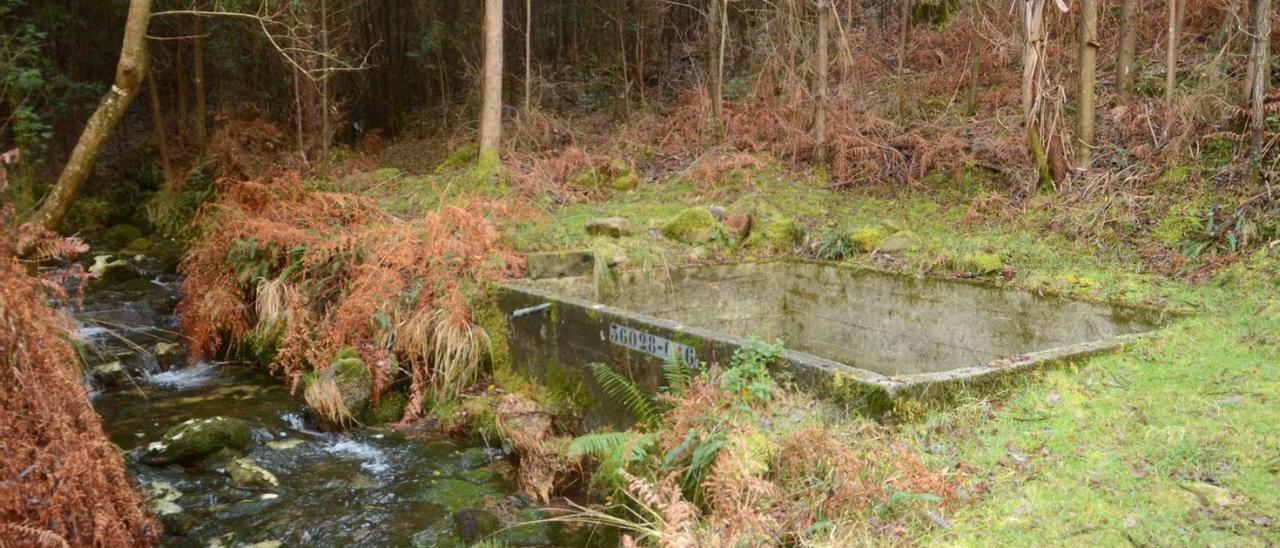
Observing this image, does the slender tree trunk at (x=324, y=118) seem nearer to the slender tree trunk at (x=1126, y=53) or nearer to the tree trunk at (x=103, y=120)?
the tree trunk at (x=103, y=120)

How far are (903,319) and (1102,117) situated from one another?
4.54 metres

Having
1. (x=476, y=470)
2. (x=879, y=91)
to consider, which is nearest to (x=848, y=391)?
(x=476, y=470)

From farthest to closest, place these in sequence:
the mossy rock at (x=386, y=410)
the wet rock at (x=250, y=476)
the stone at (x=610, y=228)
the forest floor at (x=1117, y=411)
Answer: the stone at (x=610, y=228)
the mossy rock at (x=386, y=410)
the wet rock at (x=250, y=476)
the forest floor at (x=1117, y=411)

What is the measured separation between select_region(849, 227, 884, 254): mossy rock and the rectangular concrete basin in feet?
1.71

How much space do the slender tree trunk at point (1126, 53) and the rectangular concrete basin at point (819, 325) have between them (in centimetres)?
464

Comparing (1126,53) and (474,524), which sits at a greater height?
(1126,53)

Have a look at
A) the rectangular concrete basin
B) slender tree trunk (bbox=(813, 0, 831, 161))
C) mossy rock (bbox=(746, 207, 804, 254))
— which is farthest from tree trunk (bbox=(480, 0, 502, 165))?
the rectangular concrete basin

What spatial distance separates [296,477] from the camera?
6453mm

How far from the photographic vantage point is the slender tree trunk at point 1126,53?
34.0ft

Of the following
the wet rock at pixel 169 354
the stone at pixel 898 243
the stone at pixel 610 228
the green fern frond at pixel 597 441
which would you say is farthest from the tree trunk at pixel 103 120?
the stone at pixel 898 243

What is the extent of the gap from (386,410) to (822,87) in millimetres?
7452

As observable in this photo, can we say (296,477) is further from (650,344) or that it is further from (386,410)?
(650,344)

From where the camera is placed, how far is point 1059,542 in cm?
345

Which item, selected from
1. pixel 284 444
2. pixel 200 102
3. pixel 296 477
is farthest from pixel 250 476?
pixel 200 102
